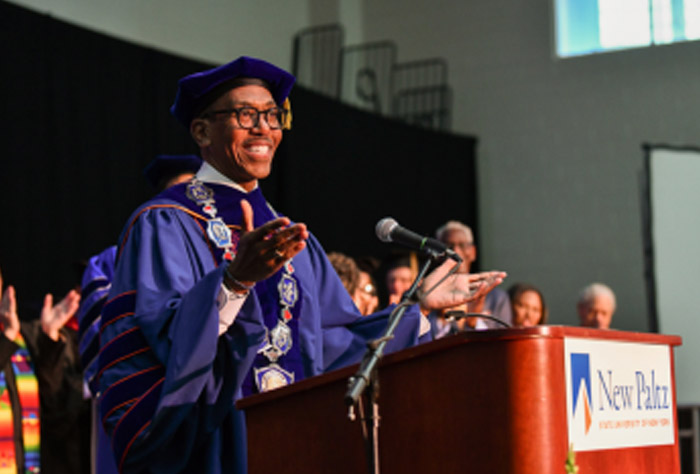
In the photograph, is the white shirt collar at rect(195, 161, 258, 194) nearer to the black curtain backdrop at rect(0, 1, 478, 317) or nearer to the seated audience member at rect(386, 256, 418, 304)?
the black curtain backdrop at rect(0, 1, 478, 317)

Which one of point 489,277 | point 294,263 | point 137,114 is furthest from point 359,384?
point 137,114

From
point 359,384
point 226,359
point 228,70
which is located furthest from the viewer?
point 228,70

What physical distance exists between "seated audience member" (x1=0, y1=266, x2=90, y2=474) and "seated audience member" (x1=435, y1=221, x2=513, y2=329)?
2111 mm

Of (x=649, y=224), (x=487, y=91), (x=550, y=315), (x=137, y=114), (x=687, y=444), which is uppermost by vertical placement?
(x=487, y=91)

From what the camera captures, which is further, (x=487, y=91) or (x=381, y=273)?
(x=487, y=91)

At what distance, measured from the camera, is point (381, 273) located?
29.7 feet

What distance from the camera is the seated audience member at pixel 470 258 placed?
562 centimetres

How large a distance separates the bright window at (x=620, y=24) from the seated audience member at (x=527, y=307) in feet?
16.4

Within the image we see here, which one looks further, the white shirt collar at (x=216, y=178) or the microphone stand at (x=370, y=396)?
the white shirt collar at (x=216, y=178)

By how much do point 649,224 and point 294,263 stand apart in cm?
578

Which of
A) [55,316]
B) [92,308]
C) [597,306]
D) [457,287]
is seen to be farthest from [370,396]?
[597,306]

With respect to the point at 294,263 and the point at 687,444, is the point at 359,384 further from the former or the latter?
the point at 687,444

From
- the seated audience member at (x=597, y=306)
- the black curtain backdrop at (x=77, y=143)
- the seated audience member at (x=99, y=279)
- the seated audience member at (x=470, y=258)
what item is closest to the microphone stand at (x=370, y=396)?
the seated audience member at (x=99, y=279)

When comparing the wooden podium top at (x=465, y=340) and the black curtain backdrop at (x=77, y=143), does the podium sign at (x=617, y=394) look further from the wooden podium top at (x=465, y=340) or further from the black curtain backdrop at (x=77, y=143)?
the black curtain backdrop at (x=77, y=143)
